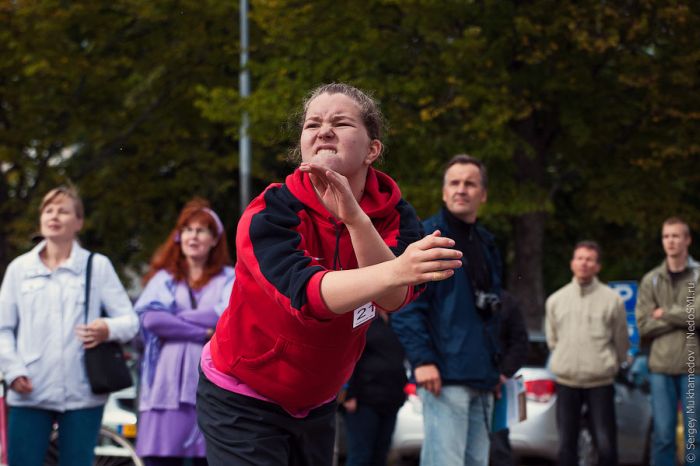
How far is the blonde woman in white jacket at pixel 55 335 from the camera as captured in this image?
21.5 feet

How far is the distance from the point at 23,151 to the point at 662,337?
12695 millimetres

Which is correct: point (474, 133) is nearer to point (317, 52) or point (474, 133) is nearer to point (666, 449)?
point (317, 52)

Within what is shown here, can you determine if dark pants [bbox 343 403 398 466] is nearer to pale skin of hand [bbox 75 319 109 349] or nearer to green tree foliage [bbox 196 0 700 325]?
pale skin of hand [bbox 75 319 109 349]

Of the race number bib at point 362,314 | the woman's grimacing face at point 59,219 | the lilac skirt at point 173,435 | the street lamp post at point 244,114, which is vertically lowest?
the lilac skirt at point 173,435

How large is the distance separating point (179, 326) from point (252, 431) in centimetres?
337

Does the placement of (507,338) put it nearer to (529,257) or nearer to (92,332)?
(92,332)

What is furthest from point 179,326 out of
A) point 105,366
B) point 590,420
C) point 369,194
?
point 590,420

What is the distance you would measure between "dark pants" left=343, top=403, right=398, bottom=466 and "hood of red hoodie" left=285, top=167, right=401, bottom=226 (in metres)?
4.57

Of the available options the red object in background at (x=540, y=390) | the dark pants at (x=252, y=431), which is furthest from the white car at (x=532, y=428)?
the dark pants at (x=252, y=431)

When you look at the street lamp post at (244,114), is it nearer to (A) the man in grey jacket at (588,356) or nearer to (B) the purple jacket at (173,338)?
(A) the man in grey jacket at (588,356)

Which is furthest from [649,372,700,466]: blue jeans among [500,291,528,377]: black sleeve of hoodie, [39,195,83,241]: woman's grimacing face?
[39,195,83,241]: woman's grimacing face

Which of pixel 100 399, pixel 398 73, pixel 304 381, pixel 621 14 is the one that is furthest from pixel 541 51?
pixel 304 381

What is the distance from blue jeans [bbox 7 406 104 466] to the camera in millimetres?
6523

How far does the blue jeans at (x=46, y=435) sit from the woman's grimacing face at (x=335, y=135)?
3545 millimetres
